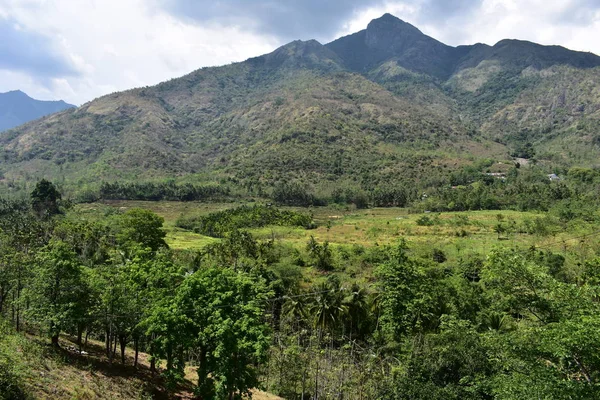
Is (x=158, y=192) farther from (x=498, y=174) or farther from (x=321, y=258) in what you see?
(x=498, y=174)

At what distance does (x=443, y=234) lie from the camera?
9394 centimetres

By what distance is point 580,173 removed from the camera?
171 metres

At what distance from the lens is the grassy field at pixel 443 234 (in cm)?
7738

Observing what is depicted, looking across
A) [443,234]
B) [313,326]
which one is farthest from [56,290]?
[443,234]

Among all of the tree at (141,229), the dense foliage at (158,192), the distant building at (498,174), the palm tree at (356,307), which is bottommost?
the palm tree at (356,307)

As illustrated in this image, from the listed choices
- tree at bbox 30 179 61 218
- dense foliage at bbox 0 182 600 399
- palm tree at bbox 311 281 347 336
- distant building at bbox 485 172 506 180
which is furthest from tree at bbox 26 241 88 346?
distant building at bbox 485 172 506 180

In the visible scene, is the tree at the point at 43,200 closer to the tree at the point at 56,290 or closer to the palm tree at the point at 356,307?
the palm tree at the point at 356,307

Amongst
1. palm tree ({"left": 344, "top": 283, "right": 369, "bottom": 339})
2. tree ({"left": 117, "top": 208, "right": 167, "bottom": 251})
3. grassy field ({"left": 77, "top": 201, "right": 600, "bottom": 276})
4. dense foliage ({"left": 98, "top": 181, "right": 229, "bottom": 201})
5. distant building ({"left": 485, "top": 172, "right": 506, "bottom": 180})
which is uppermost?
distant building ({"left": 485, "top": 172, "right": 506, "bottom": 180})

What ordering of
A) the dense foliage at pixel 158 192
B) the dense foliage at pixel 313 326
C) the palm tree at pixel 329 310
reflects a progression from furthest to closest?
the dense foliage at pixel 158 192 → the palm tree at pixel 329 310 → the dense foliage at pixel 313 326

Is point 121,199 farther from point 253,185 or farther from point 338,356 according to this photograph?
point 338,356

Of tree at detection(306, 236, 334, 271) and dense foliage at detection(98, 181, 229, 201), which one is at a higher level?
dense foliage at detection(98, 181, 229, 201)

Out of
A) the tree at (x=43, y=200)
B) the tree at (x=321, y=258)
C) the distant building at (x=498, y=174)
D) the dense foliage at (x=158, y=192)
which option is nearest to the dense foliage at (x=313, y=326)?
the tree at (x=321, y=258)

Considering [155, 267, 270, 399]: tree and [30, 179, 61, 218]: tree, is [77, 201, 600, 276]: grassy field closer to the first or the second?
[30, 179, 61, 218]: tree

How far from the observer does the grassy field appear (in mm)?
77375
